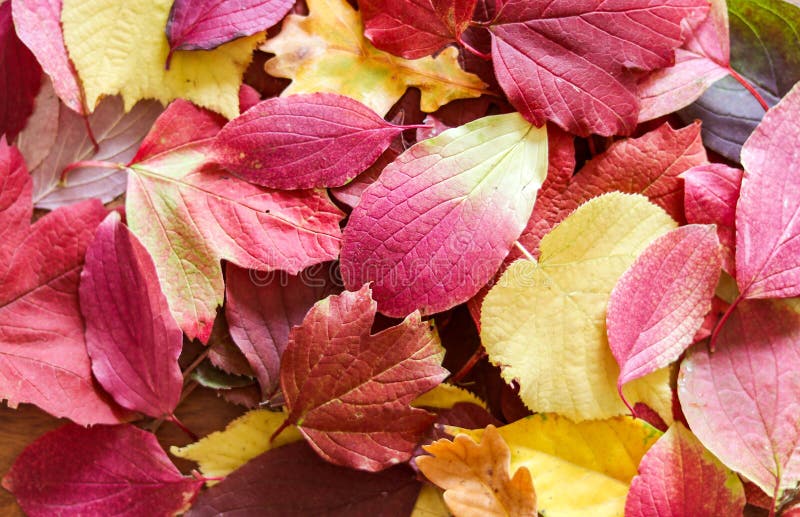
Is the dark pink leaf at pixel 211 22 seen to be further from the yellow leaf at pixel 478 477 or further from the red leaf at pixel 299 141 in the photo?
the yellow leaf at pixel 478 477

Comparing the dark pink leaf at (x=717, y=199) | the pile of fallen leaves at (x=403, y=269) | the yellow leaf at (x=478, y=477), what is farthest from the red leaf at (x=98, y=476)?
the dark pink leaf at (x=717, y=199)

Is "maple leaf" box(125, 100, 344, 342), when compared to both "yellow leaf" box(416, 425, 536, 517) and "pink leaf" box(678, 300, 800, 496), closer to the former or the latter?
"yellow leaf" box(416, 425, 536, 517)

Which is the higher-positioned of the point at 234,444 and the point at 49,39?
the point at 49,39

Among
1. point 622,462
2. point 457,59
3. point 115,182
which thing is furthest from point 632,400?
point 115,182

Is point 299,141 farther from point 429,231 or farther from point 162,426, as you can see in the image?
point 162,426

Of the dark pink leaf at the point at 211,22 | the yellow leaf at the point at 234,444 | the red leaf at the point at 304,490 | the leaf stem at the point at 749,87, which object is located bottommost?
the red leaf at the point at 304,490

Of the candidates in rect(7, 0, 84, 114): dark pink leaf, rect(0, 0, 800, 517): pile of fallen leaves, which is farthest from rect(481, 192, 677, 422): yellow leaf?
rect(7, 0, 84, 114): dark pink leaf

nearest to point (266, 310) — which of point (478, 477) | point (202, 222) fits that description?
point (202, 222)

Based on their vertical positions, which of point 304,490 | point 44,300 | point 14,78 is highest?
point 14,78

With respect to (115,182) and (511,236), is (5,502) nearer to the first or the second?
(115,182)
